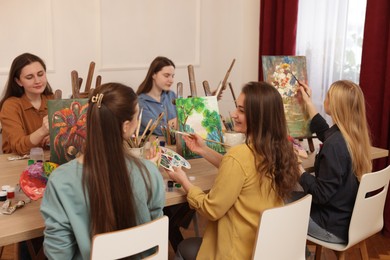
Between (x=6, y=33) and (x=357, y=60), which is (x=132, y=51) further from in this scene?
A: (x=357, y=60)

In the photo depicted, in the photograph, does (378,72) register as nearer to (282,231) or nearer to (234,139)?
(234,139)

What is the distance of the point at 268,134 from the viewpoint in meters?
1.61

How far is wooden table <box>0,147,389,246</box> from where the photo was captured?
4.62 feet

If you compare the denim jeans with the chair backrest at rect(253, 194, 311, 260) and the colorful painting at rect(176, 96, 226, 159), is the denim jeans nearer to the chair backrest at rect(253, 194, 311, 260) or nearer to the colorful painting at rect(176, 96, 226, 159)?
the chair backrest at rect(253, 194, 311, 260)

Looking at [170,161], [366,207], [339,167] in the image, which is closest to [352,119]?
[339,167]

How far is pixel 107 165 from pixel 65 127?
636 mm

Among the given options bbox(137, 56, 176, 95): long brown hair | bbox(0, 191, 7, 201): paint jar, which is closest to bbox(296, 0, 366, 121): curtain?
bbox(137, 56, 176, 95): long brown hair

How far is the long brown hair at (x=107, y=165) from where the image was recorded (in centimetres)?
132

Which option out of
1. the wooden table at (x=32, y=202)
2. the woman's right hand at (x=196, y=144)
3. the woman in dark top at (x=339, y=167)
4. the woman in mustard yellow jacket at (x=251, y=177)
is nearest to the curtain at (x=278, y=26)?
the wooden table at (x=32, y=202)

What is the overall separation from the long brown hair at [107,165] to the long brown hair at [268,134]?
48cm

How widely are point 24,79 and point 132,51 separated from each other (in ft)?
5.02

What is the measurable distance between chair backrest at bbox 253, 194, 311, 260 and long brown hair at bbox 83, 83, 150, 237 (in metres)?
0.44

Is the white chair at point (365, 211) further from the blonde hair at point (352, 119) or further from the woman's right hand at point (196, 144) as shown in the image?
the woman's right hand at point (196, 144)

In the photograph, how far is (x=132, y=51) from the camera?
12.9 feet
